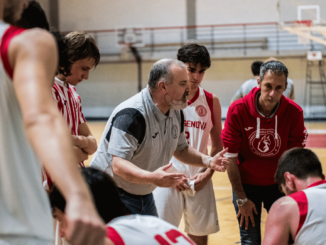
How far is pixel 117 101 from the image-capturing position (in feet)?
61.5

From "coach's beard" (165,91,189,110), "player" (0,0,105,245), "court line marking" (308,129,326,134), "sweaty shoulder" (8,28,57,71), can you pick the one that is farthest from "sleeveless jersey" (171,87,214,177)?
"court line marking" (308,129,326,134)

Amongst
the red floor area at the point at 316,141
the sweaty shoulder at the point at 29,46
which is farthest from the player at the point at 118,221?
the red floor area at the point at 316,141

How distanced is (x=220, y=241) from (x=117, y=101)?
48.1ft

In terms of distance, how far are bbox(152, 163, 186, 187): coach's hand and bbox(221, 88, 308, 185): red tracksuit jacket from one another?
1.00 meters

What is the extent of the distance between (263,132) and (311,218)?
132 cm

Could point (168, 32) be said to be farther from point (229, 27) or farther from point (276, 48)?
point (276, 48)

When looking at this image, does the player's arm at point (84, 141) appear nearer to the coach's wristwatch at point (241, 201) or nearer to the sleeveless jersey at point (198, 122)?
the sleeveless jersey at point (198, 122)

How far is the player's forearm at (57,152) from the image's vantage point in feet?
2.59

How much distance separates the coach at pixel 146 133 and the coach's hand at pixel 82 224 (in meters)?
1.80

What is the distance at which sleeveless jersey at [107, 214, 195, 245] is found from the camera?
138 cm

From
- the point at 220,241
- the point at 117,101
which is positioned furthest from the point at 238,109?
the point at 117,101

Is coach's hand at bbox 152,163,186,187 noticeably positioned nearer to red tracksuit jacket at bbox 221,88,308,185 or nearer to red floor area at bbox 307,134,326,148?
red tracksuit jacket at bbox 221,88,308,185

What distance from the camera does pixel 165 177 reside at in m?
2.35

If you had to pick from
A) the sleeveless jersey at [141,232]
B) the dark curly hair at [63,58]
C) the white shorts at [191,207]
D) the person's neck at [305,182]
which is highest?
the dark curly hair at [63,58]
